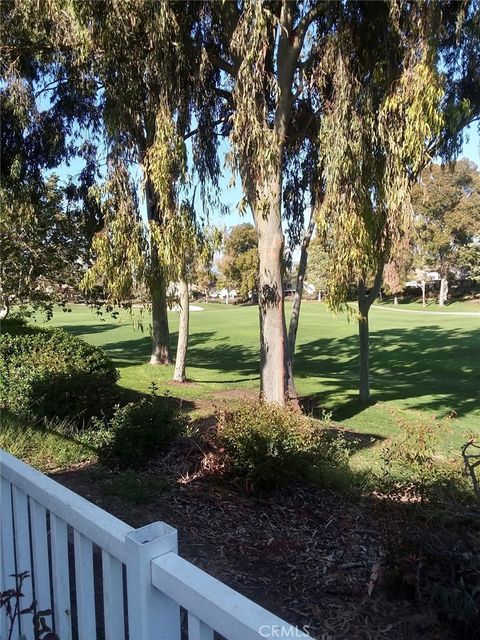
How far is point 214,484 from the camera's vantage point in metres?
4.97

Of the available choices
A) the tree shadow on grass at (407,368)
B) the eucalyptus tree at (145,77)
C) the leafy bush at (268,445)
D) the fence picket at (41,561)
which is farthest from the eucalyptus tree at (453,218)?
the fence picket at (41,561)

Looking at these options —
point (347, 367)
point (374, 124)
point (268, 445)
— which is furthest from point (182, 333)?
point (347, 367)

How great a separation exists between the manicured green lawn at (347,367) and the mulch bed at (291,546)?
2.26 metres

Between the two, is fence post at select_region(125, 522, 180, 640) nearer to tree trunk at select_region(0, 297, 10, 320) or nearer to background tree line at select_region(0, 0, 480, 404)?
background tree line at select_region(0, 0, 480, 404)

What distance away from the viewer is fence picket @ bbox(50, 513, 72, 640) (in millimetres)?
1953

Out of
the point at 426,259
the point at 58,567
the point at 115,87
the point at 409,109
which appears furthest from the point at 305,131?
the point at 426,259

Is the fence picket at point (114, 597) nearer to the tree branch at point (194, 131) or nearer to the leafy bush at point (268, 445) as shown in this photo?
the leafy bush at point (268, 445)

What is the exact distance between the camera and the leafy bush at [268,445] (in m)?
4.73

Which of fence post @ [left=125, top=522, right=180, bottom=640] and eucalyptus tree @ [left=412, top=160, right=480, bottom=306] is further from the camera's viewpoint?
eucalyptus tree @ [left=412, top=160, right=480, bottom=306]

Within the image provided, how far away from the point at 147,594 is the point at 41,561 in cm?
83

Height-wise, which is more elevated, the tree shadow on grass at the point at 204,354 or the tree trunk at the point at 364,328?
the tree trunk at the point at 364,328

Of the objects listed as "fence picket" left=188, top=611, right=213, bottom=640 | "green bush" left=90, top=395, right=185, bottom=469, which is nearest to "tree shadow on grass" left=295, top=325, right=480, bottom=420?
"green bush" left=90, top=395, right=185, bottom=469

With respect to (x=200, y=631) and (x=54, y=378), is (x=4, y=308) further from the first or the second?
(x=200, y=631)

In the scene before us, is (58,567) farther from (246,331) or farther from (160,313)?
(246,331)
